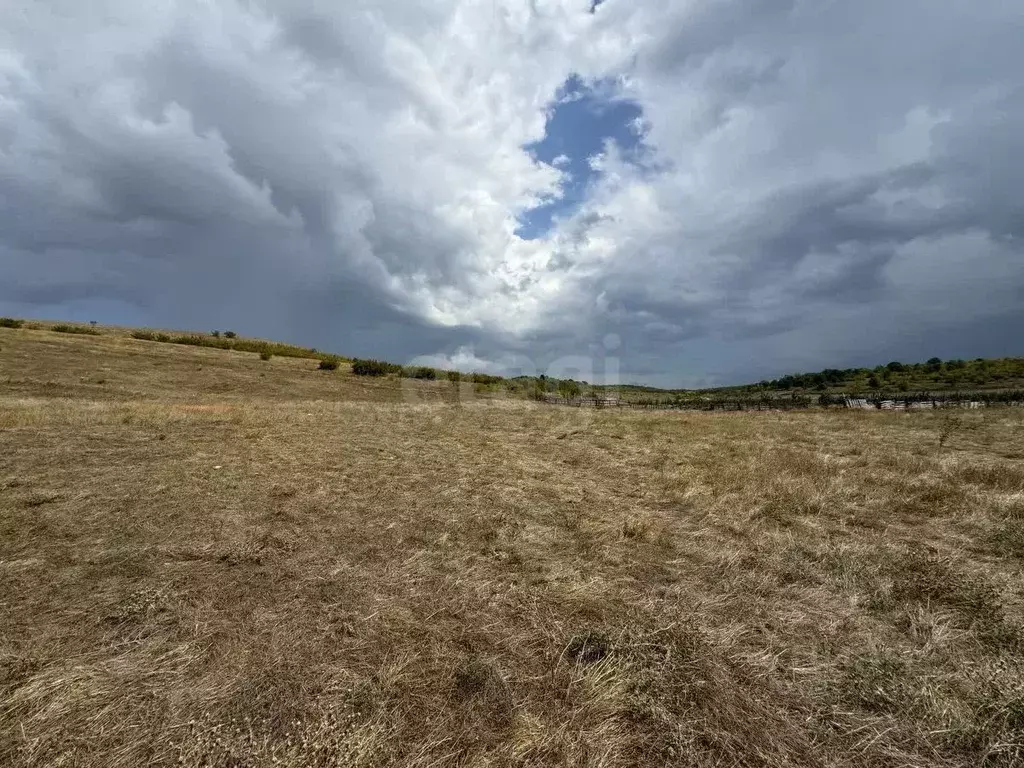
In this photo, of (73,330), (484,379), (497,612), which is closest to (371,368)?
(484,379)

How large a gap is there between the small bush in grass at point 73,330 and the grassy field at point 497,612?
33568mm

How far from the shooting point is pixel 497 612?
4.63 meters

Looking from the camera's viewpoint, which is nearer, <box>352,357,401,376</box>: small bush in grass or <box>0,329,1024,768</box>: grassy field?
<box>0,329,1024,768</box>: grassy field

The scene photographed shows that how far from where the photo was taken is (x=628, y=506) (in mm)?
8695

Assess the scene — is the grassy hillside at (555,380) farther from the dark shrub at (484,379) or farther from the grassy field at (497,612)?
the grassy field at (497,612)

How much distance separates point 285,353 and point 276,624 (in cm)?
4686

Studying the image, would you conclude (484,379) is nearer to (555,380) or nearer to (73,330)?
(555,380)

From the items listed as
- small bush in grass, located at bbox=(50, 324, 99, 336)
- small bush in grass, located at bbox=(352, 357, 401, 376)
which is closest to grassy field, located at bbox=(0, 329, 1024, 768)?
small bush in grass, located at bbox=(352, 357, 401, 376)

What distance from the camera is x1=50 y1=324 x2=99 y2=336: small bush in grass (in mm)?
35700

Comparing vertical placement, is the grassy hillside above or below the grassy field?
above

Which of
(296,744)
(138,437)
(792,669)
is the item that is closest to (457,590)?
(296,744)

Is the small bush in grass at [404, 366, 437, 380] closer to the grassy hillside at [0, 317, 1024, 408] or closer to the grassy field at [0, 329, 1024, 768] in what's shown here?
the grassy hillside at [0, 317, 1024, 408]

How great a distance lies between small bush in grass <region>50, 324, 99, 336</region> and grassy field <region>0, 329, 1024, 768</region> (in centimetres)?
3357

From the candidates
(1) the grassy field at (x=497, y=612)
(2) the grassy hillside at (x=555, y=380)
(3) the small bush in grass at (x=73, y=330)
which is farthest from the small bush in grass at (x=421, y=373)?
(1) the grassy field at (x=497, y=612)
